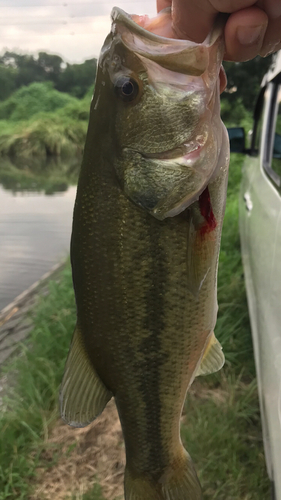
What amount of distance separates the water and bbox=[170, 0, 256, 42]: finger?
4.59m

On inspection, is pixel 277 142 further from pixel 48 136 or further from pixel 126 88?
pixel 48 136

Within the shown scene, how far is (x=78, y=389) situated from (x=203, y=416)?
1572 mm

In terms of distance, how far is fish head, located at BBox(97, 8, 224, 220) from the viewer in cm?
104

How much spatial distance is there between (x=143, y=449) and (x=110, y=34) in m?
1.27

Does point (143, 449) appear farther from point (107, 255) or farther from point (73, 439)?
point (73, 439)

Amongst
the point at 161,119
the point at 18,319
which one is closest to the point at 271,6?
the point at 161,119

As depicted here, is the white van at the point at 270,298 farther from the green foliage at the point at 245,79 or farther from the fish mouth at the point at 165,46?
the green foliage at the point at 245,79

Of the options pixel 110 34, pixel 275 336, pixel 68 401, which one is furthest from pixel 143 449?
pixel 110 34

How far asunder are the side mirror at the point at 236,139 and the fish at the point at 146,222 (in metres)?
2.71

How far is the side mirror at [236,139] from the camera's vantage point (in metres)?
3.75

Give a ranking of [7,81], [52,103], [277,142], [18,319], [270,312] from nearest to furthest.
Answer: [270,312] < [277,142] < [18,319] < [52,103] < [7,81]

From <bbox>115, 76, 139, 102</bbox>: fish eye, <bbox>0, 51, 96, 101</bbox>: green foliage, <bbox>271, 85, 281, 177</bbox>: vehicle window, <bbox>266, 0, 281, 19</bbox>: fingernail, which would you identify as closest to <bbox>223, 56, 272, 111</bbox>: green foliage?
<bbox>271, 85, 281, 177</bbox>: vehicle window

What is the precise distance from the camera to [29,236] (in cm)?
800

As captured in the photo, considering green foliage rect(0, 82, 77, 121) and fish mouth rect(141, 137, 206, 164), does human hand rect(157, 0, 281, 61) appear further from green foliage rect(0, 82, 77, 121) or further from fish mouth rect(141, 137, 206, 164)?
green foliage rect(0, 82, 77, 121)
